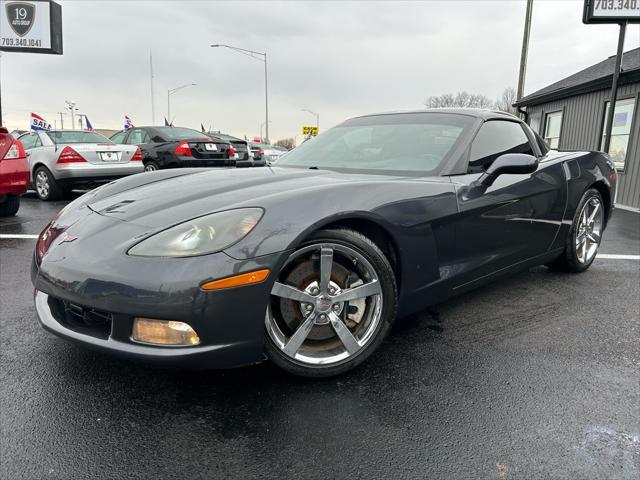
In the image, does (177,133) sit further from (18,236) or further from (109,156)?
(18,236)

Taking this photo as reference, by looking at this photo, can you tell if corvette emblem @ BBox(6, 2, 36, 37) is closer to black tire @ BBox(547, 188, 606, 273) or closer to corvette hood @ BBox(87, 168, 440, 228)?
corvette hood @ BBox(87, 168, 440, 228)

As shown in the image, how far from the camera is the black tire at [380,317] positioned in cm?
201

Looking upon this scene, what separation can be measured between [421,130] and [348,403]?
182cm

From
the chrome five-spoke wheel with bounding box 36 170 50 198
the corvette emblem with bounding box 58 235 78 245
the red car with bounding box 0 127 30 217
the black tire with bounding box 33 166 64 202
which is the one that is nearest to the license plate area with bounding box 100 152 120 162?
the black tire with bounding box 33 166 64 202

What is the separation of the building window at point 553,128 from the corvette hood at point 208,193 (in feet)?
41.4

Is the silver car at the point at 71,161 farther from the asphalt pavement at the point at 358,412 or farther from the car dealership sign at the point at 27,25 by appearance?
the car dealership sign at the point at 27,25

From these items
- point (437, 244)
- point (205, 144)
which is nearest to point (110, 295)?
point (437, 244)

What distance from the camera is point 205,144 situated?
10352 millimetres

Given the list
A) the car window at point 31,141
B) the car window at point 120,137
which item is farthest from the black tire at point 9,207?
the car window at point 120,137

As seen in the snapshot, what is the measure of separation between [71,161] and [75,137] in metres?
0.86

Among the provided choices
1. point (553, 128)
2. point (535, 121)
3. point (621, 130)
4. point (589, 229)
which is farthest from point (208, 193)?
point (535, 121)

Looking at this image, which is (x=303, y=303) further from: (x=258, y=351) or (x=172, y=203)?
(x=172, y=203)

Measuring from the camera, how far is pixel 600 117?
10984 millimetres

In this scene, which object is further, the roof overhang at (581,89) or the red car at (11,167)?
the roof overhang at (581,89)
